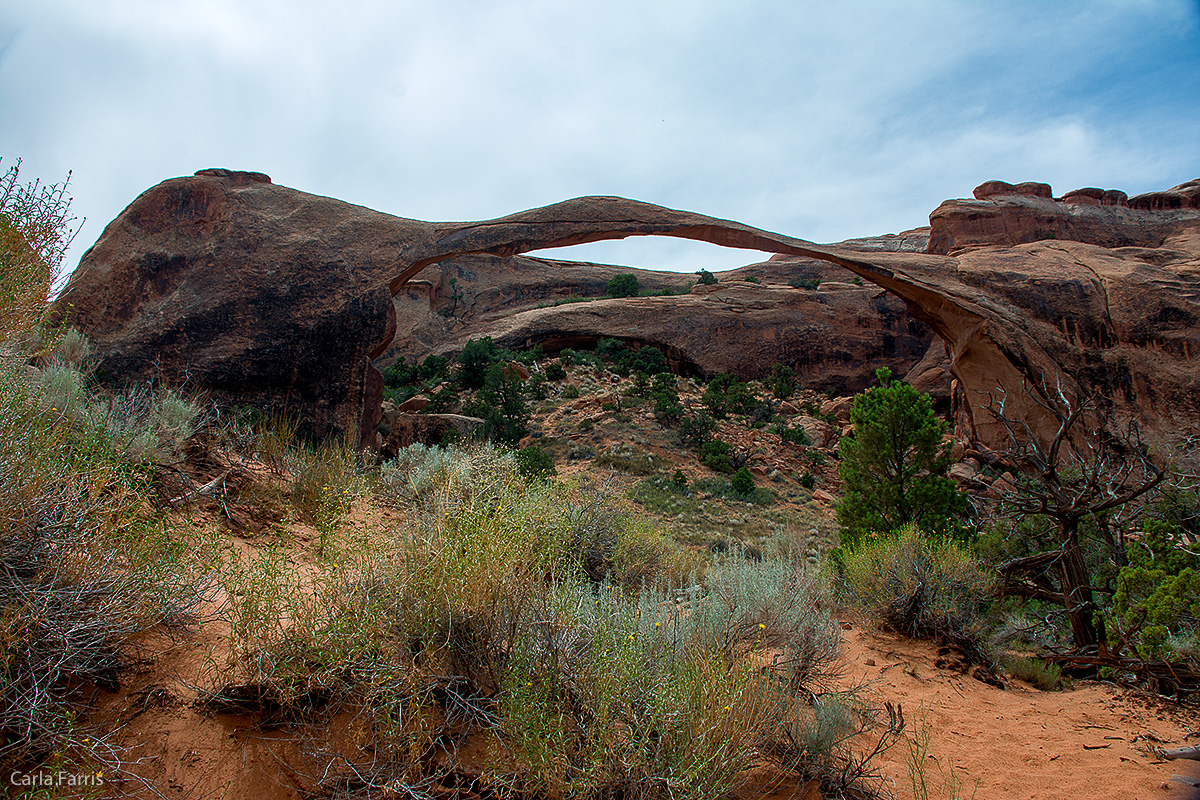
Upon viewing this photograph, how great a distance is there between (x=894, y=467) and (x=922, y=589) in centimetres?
294

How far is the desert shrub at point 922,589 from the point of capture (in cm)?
479

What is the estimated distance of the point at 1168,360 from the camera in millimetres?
10523

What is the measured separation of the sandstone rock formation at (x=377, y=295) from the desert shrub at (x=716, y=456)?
4.97 m

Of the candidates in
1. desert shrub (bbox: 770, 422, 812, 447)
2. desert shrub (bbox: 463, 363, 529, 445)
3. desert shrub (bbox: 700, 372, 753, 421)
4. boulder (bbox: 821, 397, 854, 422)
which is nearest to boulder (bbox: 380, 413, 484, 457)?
desert shrub (bbox: 463, 363, 529, 445)

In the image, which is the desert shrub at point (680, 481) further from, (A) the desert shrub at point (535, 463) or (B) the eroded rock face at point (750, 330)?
(B) the eroded rock face at point (750, 330)

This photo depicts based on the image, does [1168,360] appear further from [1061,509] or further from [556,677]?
[556,677]

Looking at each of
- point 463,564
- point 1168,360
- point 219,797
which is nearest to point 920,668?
point 463,564

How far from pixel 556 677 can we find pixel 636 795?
0.54 metres

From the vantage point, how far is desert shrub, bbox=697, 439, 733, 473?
13352 millimetres

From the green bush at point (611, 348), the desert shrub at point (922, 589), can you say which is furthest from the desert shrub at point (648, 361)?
the desert shrub at point (922, 589)

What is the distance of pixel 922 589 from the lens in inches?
196

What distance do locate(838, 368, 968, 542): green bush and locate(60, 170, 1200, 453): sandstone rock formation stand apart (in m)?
2.99

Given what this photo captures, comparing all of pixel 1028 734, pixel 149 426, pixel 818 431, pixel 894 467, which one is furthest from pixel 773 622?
pixel 818 431

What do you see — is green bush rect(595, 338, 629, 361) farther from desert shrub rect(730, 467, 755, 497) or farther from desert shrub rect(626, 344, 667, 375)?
desert shrub rect(730, 467, 755, 497)
